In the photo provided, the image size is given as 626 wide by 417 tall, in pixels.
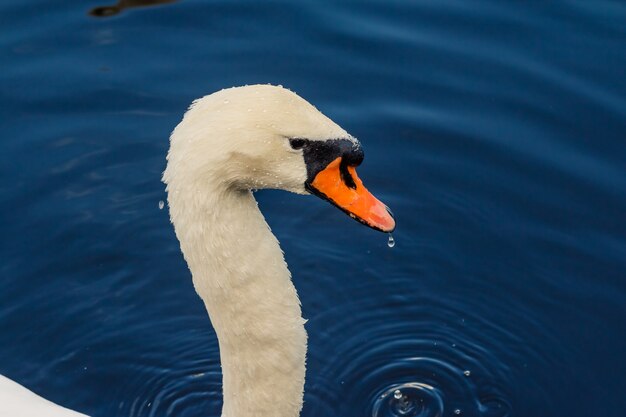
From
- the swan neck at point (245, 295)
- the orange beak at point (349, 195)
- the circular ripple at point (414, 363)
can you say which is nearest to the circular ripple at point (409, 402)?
the circular ripple at point (414, 363)

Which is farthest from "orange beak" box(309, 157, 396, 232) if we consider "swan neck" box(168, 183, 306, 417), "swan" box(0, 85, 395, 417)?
"swan neck" box(168, 183, 306, 417)

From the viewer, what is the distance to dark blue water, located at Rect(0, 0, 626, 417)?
7195 millimetres

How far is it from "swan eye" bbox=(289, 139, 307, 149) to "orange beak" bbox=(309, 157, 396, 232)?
18cm

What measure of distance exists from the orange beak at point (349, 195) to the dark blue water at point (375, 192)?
1942 mm

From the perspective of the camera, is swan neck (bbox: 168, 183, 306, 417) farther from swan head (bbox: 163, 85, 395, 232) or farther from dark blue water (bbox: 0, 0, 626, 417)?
dark blue water (bbox: 0, 0, 626, 417)

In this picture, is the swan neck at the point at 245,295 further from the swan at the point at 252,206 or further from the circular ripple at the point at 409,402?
the circular ripple at the point at 409,402

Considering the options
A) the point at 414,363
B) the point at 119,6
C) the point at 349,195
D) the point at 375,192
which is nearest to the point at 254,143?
the point at 349,195

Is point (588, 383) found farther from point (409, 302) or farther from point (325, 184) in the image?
point (325, 184)

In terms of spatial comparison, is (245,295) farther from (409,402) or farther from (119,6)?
(119,6)

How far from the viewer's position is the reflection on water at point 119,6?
34.4ft

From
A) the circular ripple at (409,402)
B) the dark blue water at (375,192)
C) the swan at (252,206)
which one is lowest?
the circular ripple at (409,402)

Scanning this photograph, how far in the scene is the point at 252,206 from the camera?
16.7ft

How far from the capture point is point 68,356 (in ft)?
24.0

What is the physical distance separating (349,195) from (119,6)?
594cm
